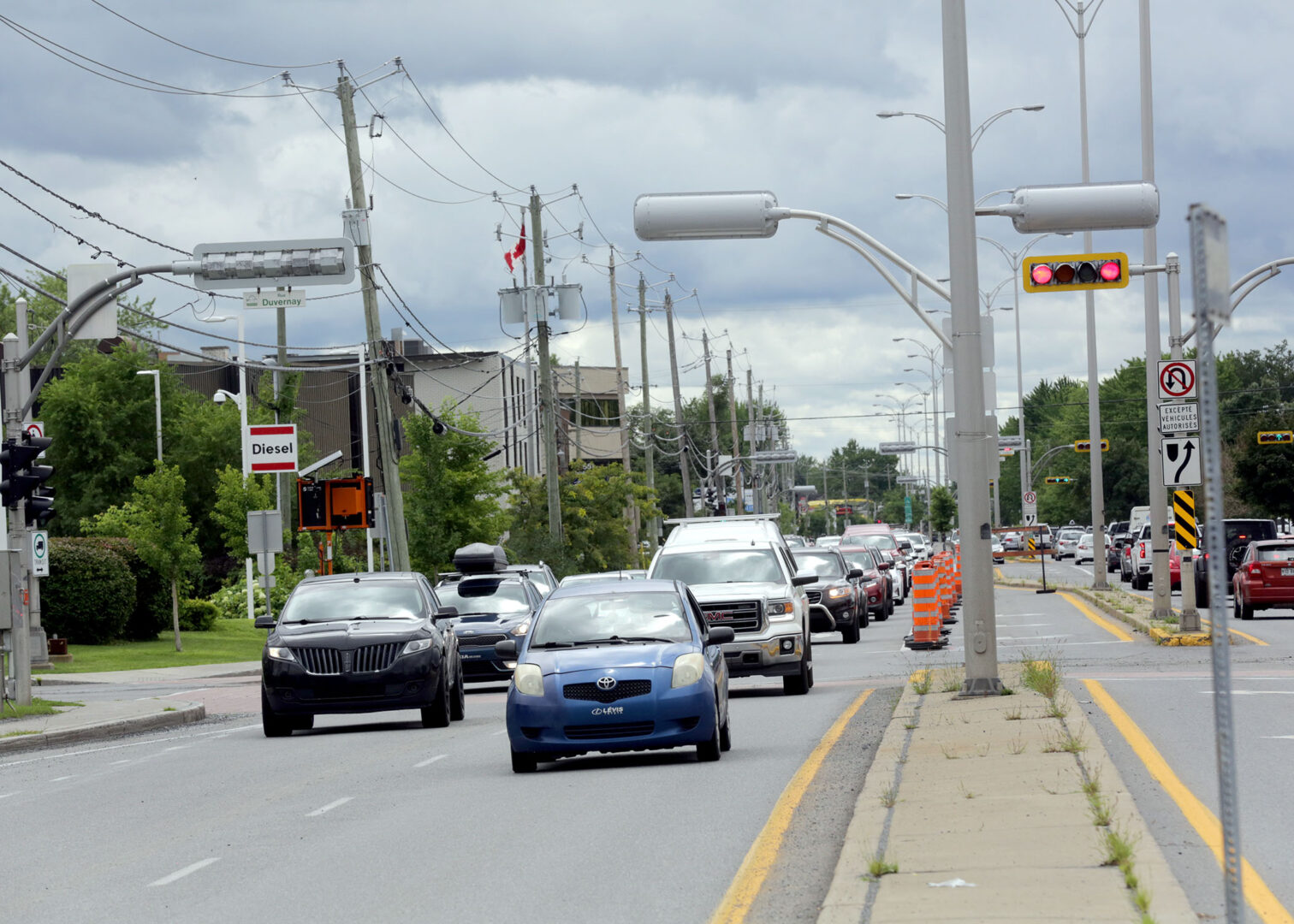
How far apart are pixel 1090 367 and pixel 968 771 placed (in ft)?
126

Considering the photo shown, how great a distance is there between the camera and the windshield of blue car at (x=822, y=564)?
3591 centimetres

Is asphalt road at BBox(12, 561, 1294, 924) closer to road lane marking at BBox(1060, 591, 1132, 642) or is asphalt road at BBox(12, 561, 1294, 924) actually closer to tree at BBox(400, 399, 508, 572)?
road lane marking at BBox(1060, 591, 1132, 642)

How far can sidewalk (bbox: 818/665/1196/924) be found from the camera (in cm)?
741

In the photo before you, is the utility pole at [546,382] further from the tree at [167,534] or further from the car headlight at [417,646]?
the car headlight at [417,646]

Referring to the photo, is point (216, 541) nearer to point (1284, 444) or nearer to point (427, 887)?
point (1284, 444)

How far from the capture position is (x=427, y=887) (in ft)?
29.7

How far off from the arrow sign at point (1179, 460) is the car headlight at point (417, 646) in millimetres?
11460

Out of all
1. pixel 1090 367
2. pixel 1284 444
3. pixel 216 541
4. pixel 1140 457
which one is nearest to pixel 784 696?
pixel 1090 367

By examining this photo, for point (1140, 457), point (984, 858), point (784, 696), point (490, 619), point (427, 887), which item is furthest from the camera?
point (1140, 457)

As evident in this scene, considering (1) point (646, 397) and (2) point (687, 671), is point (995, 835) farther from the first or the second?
(1) point (646, 397)

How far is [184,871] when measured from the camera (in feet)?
33.0

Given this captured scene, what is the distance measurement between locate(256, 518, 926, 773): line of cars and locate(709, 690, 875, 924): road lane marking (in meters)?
1.08

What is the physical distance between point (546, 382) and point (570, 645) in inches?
1184

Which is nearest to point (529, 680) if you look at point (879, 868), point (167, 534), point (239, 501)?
point (879, 868)
